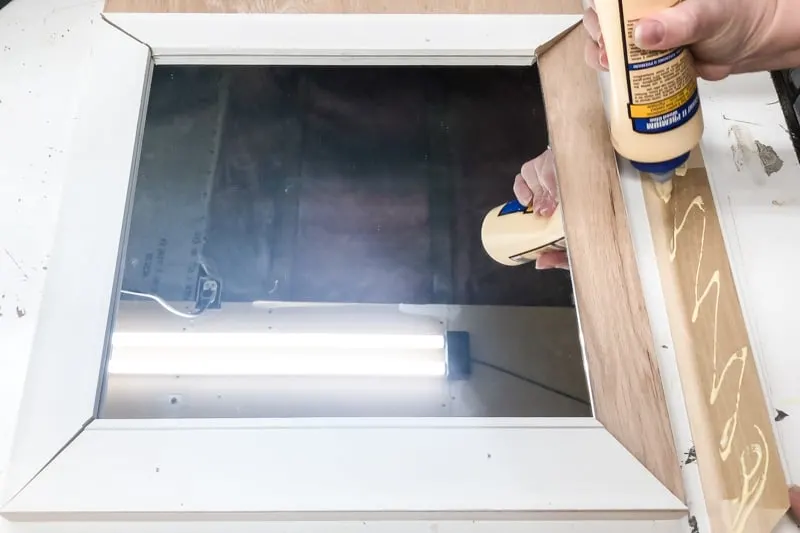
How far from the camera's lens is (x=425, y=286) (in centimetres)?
88

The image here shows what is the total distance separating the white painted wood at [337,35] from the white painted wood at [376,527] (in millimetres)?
595

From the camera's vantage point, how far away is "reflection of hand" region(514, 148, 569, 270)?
786 millimetres

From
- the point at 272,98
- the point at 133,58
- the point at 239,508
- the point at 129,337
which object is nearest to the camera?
the point at 239,508

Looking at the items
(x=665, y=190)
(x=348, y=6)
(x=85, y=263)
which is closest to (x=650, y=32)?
(x=665, y=190)

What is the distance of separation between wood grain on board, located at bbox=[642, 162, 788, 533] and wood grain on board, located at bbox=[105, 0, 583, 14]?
31 cm

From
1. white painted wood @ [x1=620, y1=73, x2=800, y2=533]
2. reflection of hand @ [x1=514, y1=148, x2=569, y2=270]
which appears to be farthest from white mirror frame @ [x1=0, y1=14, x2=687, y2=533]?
reflection of hand @ [x1=514, y1=148, x2=569, y2=270]

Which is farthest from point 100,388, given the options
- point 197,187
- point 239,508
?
point 197,187

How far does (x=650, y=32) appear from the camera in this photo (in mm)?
563

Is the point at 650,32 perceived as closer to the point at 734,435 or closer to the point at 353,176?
the point at 734,435

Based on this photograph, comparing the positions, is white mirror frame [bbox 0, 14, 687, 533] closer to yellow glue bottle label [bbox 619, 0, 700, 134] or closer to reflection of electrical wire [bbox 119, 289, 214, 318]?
reflection of electrical wire [bbox 119, 289, 214, 318]

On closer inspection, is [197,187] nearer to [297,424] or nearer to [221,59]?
[221,59]

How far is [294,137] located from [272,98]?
2.6 inches

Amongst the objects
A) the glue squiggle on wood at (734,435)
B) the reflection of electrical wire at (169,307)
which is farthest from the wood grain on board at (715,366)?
the reflection of electrical wire at (169,307)

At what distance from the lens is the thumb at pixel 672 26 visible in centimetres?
56
